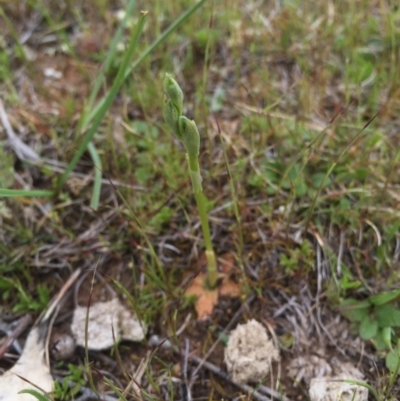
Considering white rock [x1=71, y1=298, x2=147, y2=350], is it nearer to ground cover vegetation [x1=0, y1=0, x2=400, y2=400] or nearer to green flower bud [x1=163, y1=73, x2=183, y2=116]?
ground cover vegetation [x1=0, y1=0, x2=400, y2=400]

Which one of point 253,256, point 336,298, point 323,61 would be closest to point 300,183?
point 253,256

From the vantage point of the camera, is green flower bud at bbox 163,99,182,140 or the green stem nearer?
green flower bud at bbox 163,99,182,140

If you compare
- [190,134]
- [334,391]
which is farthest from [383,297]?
[190,134]

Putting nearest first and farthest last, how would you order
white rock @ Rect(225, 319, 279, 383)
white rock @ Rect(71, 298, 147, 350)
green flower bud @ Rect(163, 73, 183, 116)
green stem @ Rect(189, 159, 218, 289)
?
green flower bud @ Rect(163, 73, 183, 116)
green stem @ Rect(189, 159, 218, 289)
white rock @ Rect(225, 319, 279, 383)
white rock @ Rect(71, 298, 147, 350)

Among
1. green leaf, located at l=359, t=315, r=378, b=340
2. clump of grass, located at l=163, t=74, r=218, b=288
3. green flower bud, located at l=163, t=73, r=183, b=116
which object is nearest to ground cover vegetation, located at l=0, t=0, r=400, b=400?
green leaf, located at l=359, t=315, r=378, b=340

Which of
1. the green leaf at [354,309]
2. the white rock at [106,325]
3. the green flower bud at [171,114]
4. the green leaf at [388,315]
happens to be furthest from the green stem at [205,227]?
the green leaf at [388,315]

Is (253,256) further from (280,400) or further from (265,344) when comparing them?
(280,400)

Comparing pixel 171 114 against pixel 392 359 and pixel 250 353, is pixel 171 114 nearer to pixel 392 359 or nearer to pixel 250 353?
pixel 250 353
